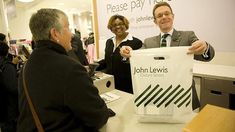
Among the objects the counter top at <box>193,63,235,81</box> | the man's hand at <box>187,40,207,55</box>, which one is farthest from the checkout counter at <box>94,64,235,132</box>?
the counter top at <box>193,63,235,81</box>

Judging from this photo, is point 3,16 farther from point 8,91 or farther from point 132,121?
point 132,121

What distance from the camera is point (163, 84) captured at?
3.33 feet

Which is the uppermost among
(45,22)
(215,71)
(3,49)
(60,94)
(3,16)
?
(3,16)

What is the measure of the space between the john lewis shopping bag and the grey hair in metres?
0.44

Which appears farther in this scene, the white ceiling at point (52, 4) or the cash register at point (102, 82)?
the white ceiling at point (52, 4)

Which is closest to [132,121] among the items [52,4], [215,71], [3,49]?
[215,71]

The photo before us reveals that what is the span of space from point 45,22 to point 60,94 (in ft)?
1.28

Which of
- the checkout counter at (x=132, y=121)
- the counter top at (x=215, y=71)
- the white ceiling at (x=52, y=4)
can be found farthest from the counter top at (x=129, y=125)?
the white ceiling at (x=52, y=4)

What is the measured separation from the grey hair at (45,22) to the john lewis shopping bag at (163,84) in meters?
0.44

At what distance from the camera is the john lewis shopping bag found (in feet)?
3.22

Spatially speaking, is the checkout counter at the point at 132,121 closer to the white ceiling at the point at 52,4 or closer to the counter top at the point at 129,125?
the counter top at the point at 129,125

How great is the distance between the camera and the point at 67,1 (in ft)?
25.7

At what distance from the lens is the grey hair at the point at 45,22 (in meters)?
1.05

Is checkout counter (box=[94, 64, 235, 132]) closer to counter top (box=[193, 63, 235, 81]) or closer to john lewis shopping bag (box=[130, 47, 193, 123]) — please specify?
john lewis shopping bag (box=[130, 47, 193, 123])
